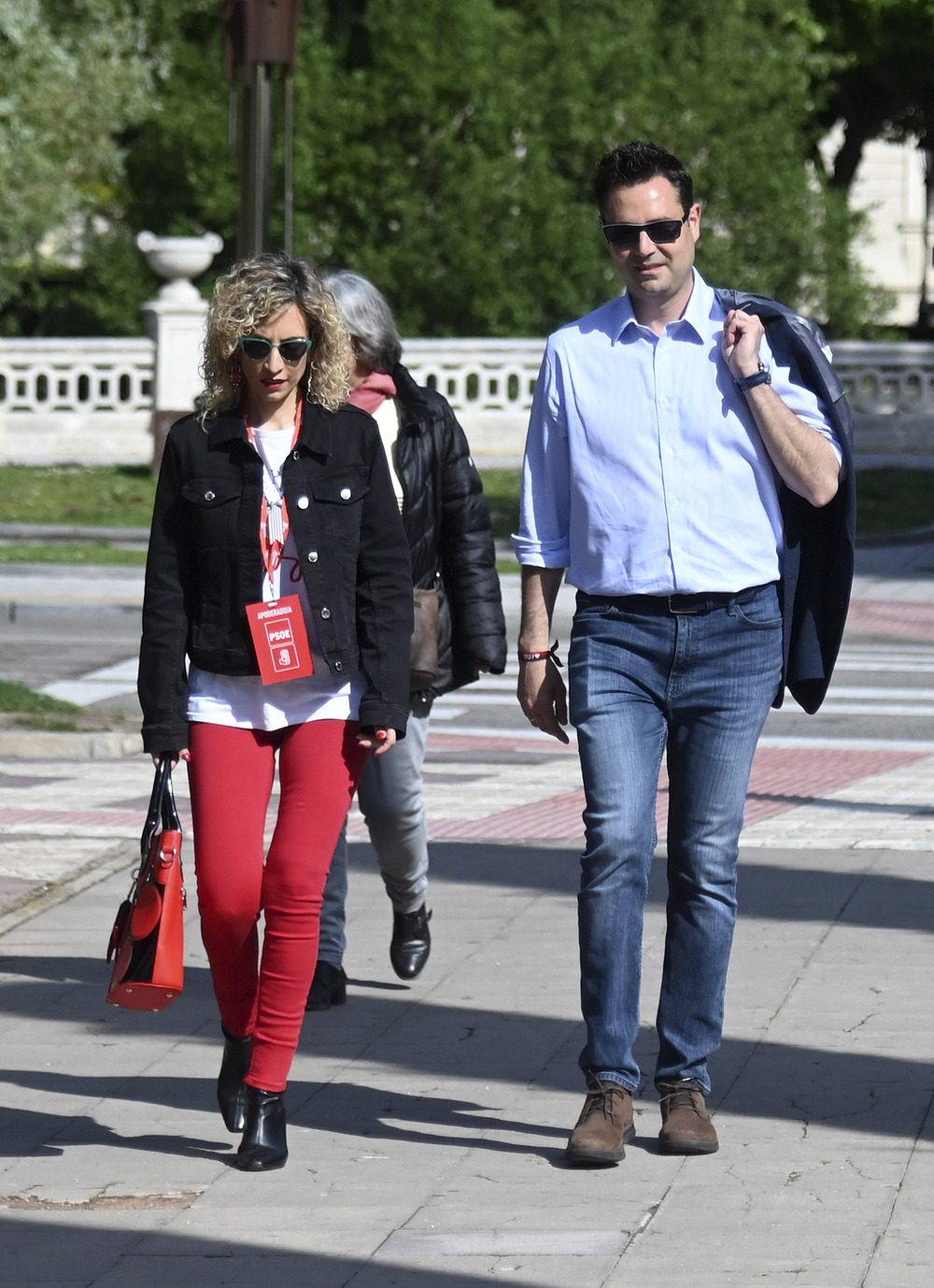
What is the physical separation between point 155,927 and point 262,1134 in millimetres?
474

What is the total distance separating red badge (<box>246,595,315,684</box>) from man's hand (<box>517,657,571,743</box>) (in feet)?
1.62

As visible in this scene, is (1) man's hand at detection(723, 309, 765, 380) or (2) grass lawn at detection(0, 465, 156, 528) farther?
(2) grass lawn at detection(0, 465, 156, 528)

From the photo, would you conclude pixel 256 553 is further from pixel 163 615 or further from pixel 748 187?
pixel 748 187

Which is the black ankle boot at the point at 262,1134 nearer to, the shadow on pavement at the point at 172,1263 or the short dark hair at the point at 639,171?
the shadow on pavement at the point at 172,1263

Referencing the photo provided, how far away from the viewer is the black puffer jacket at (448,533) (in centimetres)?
552

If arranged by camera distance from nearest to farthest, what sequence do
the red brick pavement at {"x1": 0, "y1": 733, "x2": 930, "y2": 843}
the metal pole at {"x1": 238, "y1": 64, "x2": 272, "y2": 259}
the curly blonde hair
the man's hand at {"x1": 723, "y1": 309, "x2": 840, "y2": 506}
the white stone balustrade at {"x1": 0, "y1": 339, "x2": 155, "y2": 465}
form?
the man's hand at {"x1": 723, "y1": 309, "x2": 840, "y2": 506} < the curly blonde hair < the red brick pavement at {"x1": 0, "y1": 733, "x2": 930, "y2": 843} < the metal pole at {"x1": 238, "y1": 64, "x2": 272, "y2": 259} < the white stone balustrade at {"x1": 0, "y1": 339, "x2": 155, "y2": 465}

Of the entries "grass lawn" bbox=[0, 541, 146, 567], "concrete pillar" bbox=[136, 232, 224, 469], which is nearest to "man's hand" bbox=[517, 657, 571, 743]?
"grass lawn" bbox=[0, 541, 146, 567]

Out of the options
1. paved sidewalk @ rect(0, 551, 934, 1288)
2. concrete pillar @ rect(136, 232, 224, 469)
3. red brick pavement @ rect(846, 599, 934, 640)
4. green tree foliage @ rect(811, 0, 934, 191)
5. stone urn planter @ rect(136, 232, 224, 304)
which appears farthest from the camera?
green tree foliage @ rect(811, 0, 934, 191)

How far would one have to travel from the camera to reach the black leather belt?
4312mm

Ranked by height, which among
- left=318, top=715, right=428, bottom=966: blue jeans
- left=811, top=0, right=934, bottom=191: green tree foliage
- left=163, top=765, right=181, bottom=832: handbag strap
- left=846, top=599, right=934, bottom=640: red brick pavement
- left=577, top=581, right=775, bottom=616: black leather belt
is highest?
left=811, top=0, right=934, bottom=191: green tree foliage

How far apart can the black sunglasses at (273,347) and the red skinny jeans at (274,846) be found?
A: 2.41ft

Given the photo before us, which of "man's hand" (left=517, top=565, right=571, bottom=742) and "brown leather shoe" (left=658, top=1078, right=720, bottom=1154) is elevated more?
"man's hand" (left=517, top=565, right=571, bottom=742)

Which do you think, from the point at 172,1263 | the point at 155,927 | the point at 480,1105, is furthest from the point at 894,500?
the point at 172,1263

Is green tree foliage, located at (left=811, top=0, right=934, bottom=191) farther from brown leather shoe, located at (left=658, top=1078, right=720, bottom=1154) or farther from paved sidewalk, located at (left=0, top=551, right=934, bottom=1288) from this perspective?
brown leather shoe, located at (left=658, top=1078, right=720, bottom=1154)
